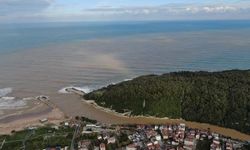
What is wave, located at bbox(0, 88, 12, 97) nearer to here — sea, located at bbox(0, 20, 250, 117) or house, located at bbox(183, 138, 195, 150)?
sea, located at bbox(0, 20, 250, 117)

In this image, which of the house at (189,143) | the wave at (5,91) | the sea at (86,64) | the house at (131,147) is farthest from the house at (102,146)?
the wave at (5,91)

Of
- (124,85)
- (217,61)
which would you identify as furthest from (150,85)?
(217,61)

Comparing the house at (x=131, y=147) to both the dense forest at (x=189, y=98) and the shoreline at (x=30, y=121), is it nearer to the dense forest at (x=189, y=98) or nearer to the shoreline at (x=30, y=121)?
the dense forest at (x=189, y=98)

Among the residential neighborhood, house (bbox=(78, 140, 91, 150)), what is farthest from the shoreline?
house (bbox=(78, 140, 91, 150))

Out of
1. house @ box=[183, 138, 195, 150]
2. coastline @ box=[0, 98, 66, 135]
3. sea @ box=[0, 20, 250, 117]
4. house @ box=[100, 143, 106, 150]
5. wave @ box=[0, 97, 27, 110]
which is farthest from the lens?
sea @ box=[0, 20, 250, 117]

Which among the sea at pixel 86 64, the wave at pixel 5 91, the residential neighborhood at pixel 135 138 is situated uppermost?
the sea at pixel 86 64

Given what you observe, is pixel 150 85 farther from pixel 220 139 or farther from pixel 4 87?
pixel 4 87

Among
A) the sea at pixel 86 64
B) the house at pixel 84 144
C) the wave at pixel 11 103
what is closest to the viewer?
the house at pixel 84 144

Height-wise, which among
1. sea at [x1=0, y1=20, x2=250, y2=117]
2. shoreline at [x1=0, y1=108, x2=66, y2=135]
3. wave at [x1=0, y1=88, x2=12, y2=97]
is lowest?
shoreline at [x1=0, y1=108, x2=66, y2=135]

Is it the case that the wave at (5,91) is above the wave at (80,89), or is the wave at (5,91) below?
below
